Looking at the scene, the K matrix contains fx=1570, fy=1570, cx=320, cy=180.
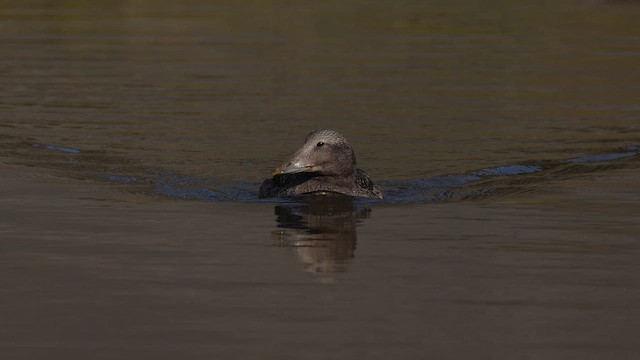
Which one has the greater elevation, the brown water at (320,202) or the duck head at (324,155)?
the duck head at (324,155)

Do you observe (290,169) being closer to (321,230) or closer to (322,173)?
(322,173)

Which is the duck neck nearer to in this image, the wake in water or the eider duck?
the eider duck

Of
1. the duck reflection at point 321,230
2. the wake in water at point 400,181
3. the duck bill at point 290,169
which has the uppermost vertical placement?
the duck bill at point 290,169

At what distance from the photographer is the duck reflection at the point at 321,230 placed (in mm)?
11555

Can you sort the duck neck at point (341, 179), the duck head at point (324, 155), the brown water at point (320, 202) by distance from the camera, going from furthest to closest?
1. the duck neck at point (341, 179)
2. the duck head at point (324, 155)
3. the brown water at point (320, 202)

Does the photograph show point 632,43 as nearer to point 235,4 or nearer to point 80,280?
point 235,4

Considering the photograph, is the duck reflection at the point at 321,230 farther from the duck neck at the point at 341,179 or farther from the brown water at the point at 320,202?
the duck neck at the point at 341,179

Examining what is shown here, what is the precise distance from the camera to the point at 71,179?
52.4ft

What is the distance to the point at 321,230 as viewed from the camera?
13.1m

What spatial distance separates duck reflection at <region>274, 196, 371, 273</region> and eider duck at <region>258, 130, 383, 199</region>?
0.58 ft

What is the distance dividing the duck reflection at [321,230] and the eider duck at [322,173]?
176 millimetres

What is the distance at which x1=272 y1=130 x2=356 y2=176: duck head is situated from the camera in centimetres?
1461

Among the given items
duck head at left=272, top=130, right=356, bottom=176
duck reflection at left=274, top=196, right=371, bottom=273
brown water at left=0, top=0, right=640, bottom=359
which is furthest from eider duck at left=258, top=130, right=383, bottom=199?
brown water at left=0, top=0, right=640, bottom=359

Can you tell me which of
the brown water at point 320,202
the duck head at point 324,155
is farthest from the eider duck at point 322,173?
the brown water at point 320,202
